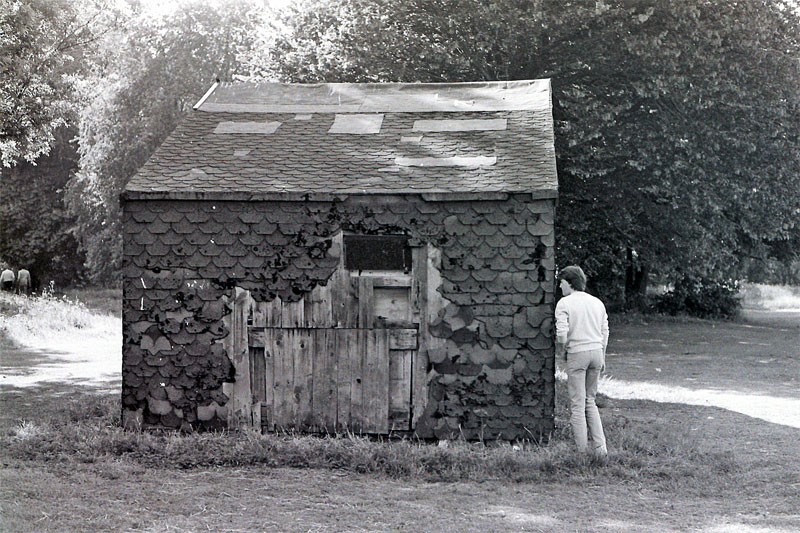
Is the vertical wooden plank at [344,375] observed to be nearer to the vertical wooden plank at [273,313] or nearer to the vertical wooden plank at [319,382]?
the vertical wooden plank at [319,382]

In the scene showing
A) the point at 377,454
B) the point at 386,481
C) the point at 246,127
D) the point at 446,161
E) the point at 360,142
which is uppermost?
the point at 246,127

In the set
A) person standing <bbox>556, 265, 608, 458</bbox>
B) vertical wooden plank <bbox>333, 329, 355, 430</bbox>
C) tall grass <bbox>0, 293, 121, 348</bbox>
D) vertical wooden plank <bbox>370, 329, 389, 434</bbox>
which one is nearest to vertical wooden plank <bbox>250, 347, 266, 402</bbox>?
vertical wooden plank <bbox>333, 329, 355, 430</bbox>

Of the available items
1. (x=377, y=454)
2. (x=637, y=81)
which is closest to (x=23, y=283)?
(x=637, y=81)

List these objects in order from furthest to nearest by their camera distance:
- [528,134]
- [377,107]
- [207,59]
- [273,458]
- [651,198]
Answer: [207,59] → [651,198] → [377,107] → [528,134] → [273,458]

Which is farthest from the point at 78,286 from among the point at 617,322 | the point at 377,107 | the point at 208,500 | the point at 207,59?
the point at 208,500

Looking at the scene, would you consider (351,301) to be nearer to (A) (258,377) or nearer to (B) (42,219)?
(A) (258,377)

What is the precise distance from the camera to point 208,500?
770 cm

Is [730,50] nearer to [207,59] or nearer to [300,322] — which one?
[300,322]

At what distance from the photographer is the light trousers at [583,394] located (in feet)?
30.2

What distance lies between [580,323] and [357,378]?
259 cm

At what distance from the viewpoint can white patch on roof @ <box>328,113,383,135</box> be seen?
1166 centimetres

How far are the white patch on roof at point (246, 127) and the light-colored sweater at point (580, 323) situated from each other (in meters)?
4.67

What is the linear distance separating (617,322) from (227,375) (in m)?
21.1

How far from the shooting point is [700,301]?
3294 cm
